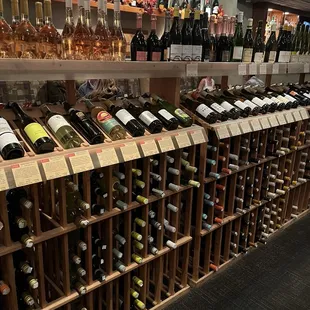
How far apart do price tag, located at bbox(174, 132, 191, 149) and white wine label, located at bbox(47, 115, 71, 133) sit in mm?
523

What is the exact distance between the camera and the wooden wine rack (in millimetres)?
1172

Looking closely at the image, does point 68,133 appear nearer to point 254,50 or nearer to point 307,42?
point 254,50

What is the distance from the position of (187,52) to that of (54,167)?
99 centimetres

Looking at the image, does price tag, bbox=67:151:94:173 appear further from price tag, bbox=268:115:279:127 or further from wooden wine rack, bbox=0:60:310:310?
price tag, bbox=268:115:279:127

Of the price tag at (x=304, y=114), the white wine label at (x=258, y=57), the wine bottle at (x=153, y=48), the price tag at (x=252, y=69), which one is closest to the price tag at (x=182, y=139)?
the wine bottle at (x=153, y=48)

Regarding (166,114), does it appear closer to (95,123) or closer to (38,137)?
(95,123)

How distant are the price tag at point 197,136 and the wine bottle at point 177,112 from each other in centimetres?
6

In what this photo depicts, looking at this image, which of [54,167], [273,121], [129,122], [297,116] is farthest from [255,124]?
[54,167]

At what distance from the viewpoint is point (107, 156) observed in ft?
4.15

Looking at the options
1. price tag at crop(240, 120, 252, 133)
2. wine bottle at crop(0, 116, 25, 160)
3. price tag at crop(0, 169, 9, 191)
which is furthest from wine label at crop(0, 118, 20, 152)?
price tag at crop(240, 120, 252, 133)

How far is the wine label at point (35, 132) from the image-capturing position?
118cm

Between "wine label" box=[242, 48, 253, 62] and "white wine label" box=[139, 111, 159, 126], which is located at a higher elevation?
"wine label" box=[242, 48, 253, 62]

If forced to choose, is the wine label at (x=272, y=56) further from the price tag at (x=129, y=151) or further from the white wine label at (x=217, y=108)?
the price tag at (x=129, y=151)

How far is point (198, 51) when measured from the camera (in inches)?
69.2
